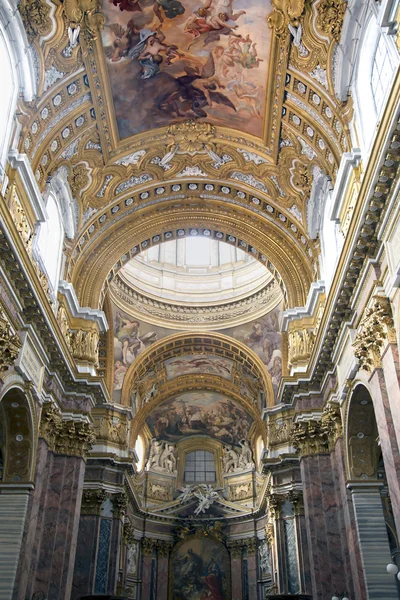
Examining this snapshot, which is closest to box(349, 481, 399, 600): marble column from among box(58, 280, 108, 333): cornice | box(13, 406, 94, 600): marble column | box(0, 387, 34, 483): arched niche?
box(13, 406, 94, 600): marble column

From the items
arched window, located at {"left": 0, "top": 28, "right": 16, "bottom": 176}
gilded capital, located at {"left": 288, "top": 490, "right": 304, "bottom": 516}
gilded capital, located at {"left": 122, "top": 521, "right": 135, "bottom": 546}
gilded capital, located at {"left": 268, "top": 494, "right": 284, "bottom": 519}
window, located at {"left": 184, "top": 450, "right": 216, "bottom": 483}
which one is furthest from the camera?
window, located at {"left": 184, "top": 450, "right": 216, "bottom": 483}

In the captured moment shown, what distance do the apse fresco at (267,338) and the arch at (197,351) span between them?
255mm

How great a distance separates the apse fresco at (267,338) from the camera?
2706cm

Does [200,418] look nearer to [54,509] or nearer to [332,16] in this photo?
[54,509]

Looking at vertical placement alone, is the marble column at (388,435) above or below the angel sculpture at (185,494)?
below

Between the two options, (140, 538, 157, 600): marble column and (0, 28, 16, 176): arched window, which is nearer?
(0, 28, 16, 176): arched window

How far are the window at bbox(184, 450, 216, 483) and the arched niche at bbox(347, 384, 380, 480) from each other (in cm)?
2219

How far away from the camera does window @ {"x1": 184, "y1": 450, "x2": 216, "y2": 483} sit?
35438mm

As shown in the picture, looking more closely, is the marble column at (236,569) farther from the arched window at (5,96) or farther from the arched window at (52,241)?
the arched window at (5,96)

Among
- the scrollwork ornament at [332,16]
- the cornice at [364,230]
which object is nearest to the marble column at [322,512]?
the cornice at [364,230]

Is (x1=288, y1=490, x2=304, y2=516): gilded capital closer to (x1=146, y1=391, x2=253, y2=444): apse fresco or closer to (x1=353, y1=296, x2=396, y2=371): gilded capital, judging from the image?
(x1=353, y1=296, x2=396, y2=371): gilded capital

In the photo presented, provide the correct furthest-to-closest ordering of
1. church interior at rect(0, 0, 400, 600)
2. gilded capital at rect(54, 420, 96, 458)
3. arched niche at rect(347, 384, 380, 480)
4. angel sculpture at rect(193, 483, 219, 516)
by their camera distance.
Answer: angel sculpture at rect(193, 483, 219, 516) < gilded capital at rect(54, 420, 96, 458) < arched niche at rect(347, 384, 380, 480) < church interior at rect(0, 0, 400, 600)

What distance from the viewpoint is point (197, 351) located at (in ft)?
98.6

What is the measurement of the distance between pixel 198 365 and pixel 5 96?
20.7m
